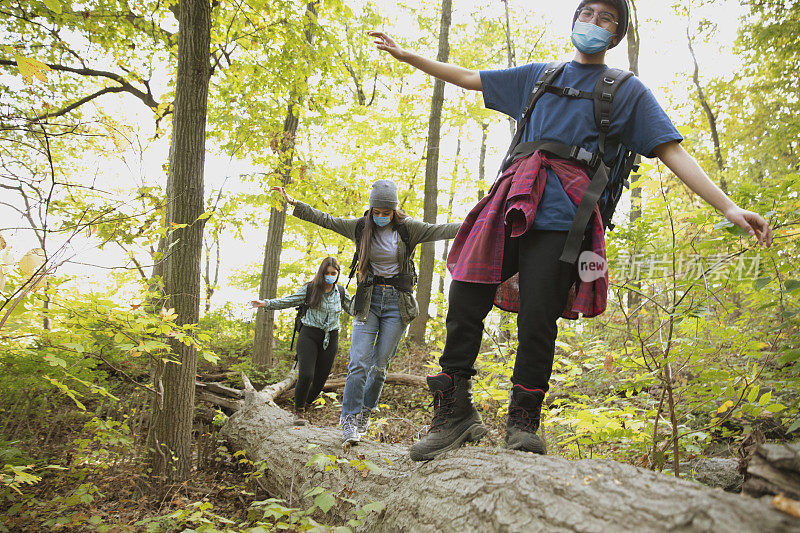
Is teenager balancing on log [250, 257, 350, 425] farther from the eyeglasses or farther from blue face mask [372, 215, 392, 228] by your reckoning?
the eyeglasses

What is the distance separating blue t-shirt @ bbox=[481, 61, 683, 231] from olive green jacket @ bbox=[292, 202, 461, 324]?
5.82ft

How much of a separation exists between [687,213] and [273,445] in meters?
3.87

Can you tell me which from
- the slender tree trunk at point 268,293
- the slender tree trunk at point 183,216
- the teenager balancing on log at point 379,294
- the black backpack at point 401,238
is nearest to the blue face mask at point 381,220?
the teenager balancing on log at point 379,294

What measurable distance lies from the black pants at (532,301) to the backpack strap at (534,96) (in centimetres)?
47

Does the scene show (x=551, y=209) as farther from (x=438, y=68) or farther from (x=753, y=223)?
(x=438, y=68)

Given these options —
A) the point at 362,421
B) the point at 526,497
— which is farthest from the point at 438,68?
the point at 362,421

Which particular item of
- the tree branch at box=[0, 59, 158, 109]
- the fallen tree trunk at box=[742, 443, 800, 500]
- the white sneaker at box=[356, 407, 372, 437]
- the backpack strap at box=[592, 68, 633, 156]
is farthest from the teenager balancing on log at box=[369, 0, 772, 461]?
the tree branch at box=[0, 59, 158, 109]

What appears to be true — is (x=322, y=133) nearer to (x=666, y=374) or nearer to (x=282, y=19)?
(x=282, y=19)

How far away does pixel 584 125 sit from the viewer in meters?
2.23

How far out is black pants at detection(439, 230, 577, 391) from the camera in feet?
7.00

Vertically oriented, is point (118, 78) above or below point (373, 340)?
above

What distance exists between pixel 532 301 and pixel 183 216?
3.33 m

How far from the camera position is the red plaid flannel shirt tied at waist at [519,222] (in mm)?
2143

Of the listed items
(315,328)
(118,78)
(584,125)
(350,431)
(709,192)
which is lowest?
(350,431)
